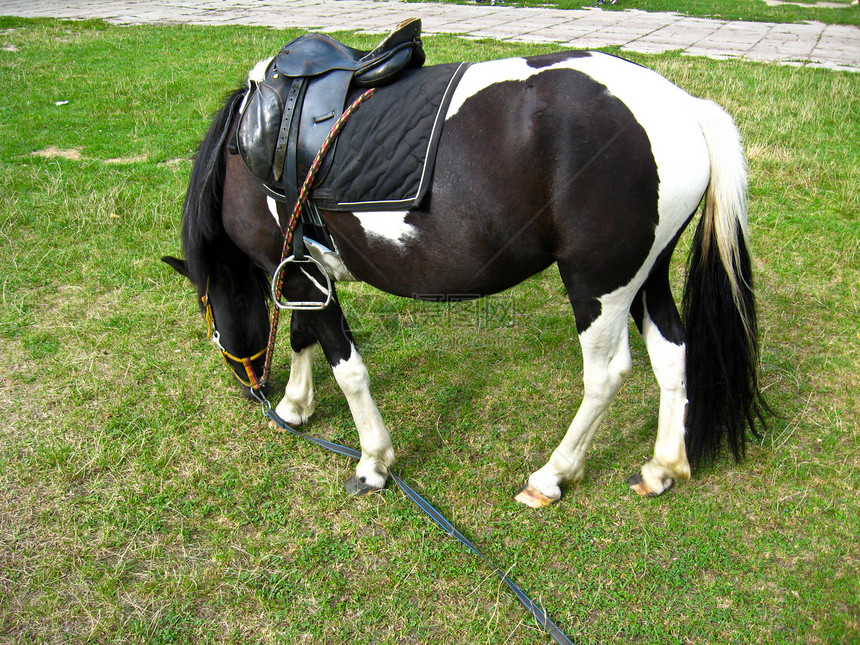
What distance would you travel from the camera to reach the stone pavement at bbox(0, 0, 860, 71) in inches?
384

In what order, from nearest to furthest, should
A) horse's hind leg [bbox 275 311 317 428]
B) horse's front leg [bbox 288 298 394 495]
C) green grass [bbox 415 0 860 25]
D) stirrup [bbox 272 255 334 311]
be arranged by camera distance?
stirrup [bbox 272 255 334 311] → horse's front leg [bbox 288 298 394 495] → horse's hind leg [bbox 275 311 317 428] → green grass [bbox 415 0 860 25]

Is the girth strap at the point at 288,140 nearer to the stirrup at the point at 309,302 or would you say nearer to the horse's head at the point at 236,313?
the stirrup at the point at 309,302

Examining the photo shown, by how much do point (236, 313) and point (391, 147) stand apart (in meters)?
1.15

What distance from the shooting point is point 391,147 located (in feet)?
7.11

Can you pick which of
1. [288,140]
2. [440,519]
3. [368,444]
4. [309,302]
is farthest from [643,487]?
[288,140]

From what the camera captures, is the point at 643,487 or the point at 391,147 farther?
the point at 643,487

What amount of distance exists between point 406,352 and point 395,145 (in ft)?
5.36

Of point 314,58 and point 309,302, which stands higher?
point 314,58

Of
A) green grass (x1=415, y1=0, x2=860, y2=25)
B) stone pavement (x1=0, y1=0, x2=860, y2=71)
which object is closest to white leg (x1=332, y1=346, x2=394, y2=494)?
stone pavement (x1=0, y1=0, x2=860, y2=71)

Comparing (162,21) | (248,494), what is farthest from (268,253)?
(162,21)

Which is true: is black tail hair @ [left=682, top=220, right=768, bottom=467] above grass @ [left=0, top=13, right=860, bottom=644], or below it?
above

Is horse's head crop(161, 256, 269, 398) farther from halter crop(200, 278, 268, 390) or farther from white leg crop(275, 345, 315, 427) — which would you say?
white leg crop(275, 345, 315, 427)

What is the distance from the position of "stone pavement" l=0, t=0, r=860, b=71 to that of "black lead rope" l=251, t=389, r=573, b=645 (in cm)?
867

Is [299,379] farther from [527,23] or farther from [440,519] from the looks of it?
[527,23]
